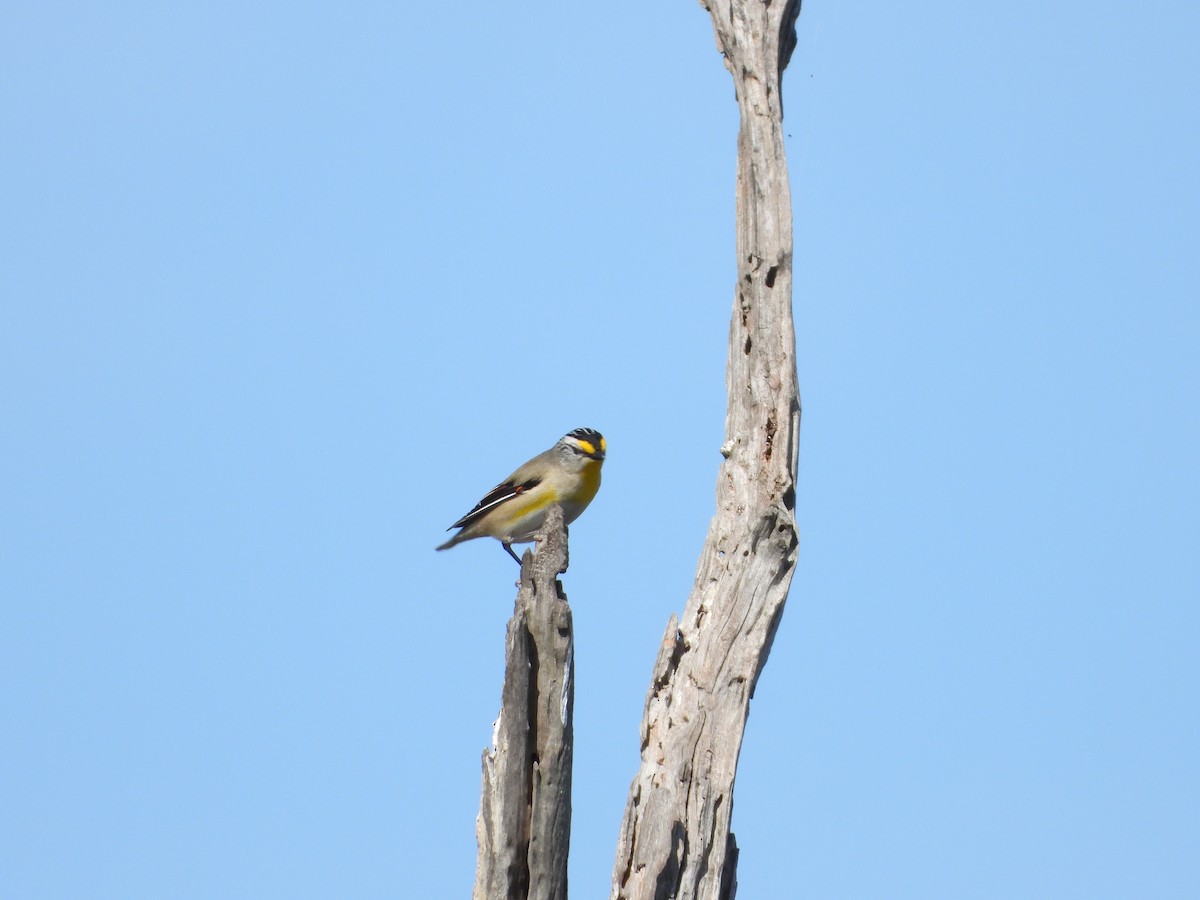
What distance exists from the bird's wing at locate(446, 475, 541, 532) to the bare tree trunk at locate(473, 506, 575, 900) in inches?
158

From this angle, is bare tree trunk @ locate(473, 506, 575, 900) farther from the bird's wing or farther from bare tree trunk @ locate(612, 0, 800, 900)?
the bird's wing

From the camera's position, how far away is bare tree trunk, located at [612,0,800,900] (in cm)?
898

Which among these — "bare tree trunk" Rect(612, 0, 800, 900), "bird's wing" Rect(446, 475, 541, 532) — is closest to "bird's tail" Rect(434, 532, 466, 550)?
"bird's wing" Rect(446, 475, 541, 532)

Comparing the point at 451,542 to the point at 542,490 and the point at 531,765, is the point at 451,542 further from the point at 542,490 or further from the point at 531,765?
the point at 531,765

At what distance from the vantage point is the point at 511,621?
8680 millimetres

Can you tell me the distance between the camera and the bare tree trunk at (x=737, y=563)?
8984 mm

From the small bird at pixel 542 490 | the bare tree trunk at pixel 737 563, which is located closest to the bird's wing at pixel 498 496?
the small bird at pixel 542 490

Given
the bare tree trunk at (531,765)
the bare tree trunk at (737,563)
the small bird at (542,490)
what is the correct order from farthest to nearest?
the small bird at (542,490) < the bare tree trunk at (737,563) < the bare tree trunk at (531,765)

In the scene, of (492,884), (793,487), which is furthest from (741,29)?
(492,884)

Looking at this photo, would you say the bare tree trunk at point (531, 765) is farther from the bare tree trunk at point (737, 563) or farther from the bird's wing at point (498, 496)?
the bird's wing at point (498, 496)

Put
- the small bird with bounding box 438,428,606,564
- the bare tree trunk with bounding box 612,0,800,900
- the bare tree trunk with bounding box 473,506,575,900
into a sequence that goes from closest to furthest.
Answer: the bare tree trunk with bounding box 473,506,575,900 < the bare tree trunk with bounding box 612,0,800,900 < the small bird with bounding box 438,428,606,564

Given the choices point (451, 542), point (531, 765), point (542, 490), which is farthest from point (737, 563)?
point (451, 542)

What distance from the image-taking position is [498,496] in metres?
13.0

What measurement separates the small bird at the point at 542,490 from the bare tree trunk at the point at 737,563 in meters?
2.93
